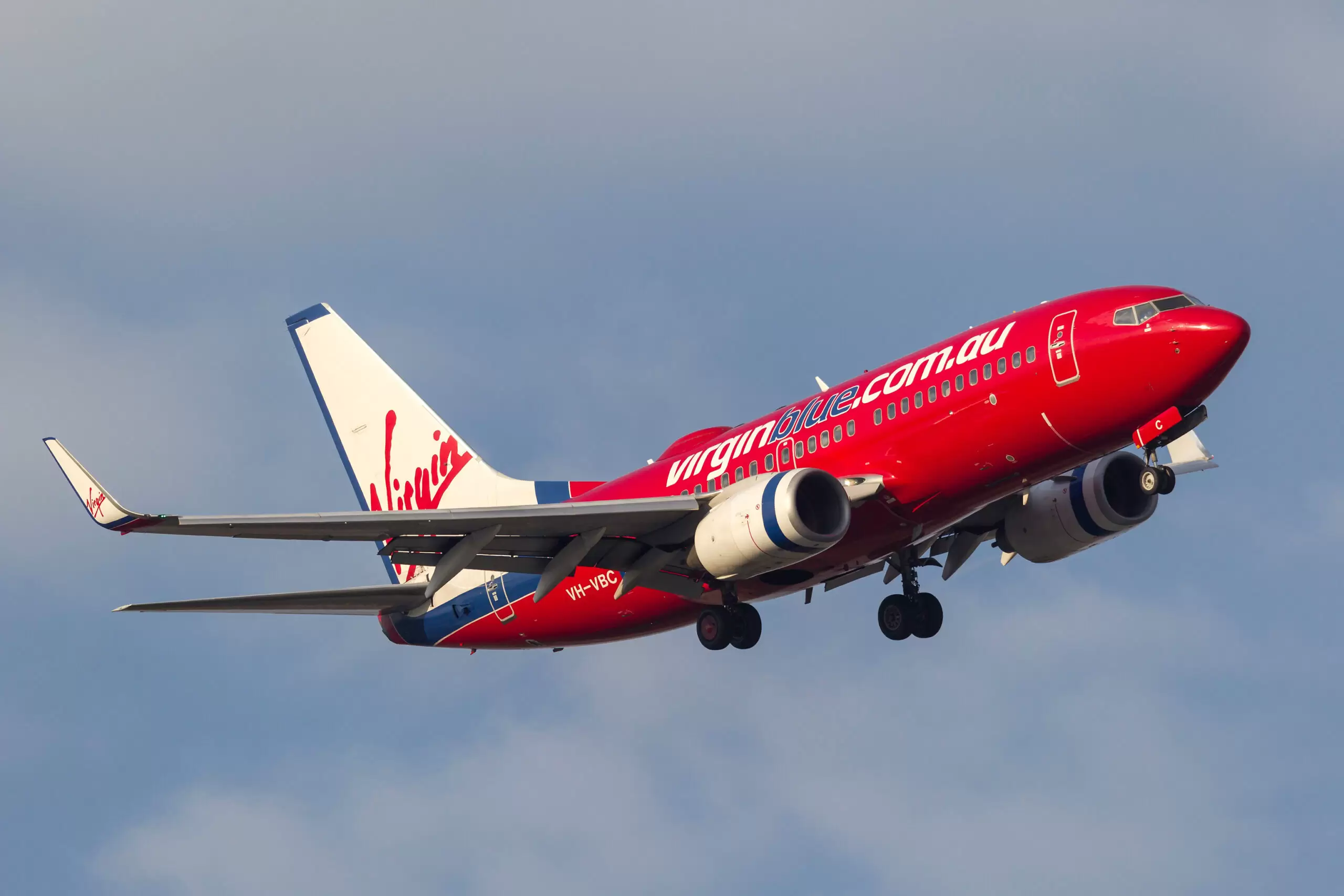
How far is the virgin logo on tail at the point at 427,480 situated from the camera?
4562cm

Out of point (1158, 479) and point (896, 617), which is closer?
point (1158, 479)

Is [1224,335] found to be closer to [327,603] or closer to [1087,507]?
[1087,507]

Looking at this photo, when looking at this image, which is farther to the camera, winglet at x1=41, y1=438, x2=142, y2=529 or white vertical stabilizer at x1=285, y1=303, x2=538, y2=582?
white vertical stabilizer at x1=285, y1=303, x2=538, y2=582

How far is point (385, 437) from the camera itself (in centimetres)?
4738

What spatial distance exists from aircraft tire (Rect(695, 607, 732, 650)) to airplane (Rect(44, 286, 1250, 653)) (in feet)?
0.15

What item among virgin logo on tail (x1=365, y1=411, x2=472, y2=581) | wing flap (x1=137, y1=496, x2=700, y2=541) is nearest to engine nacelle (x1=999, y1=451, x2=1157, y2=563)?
wing flap (x1=137, y1=496, x2=700, y2=541)

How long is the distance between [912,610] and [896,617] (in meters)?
0.47

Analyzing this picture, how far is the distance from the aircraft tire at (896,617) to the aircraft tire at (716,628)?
477 cm

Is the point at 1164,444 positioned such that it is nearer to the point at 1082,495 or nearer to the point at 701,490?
the point at 1082,495

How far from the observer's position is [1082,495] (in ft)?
124

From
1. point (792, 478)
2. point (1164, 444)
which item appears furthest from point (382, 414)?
point (1164, 444)

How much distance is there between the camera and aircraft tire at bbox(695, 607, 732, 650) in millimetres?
35875

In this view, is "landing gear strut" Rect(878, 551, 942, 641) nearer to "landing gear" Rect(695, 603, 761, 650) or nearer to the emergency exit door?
"landing gear" Rect(695, 603, 761, 650)

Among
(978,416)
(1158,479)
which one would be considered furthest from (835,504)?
(1158,479)
